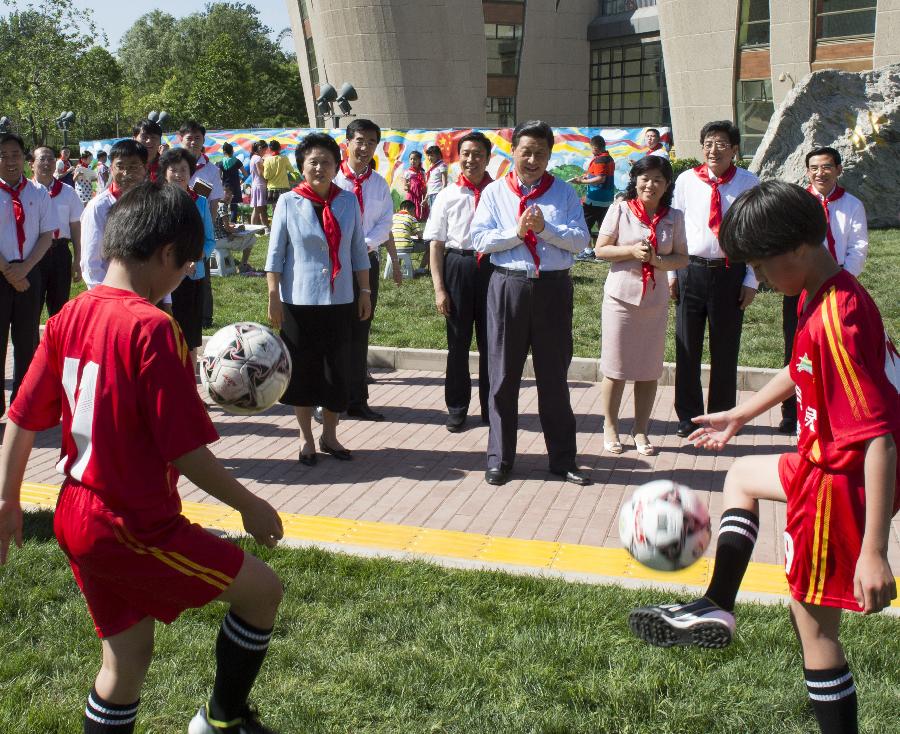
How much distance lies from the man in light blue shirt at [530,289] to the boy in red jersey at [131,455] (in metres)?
3.82

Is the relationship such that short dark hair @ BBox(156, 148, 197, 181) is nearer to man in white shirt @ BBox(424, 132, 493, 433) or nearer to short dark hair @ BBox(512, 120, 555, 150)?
man in white shirt @ BBox(424, 132, 493, 433)

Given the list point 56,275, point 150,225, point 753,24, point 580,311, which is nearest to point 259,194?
point 580,311

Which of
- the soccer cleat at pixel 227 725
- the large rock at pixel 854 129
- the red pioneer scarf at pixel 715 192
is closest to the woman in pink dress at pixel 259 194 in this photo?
the large rock at pixel 854 129

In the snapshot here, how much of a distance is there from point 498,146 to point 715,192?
686 inches

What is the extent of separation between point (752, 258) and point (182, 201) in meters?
1.82

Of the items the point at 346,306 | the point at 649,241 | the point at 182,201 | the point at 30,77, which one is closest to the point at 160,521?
the point at 182,201

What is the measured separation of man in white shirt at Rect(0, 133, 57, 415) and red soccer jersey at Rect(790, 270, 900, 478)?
21.9ft

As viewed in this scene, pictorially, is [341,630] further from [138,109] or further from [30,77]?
[138,109]

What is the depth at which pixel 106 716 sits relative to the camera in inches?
121

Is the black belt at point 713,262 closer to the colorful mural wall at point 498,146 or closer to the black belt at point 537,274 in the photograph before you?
the black belt at point 537,274

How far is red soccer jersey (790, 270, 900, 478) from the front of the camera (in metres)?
2.89

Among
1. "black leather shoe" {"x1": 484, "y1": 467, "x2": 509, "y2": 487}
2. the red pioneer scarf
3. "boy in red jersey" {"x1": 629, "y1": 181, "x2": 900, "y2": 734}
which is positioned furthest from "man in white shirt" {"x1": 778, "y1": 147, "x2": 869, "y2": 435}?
"boy in red jersey" {"x1": 629, "y1": 181, "x2": 900, "y2": 734}

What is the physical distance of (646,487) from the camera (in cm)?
398

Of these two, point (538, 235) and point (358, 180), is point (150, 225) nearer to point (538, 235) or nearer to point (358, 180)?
point (538, 235)
